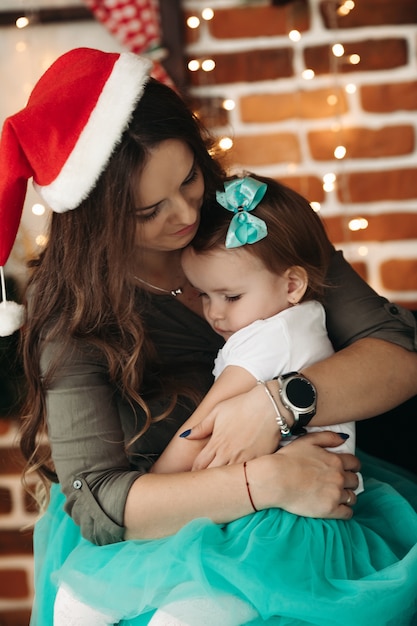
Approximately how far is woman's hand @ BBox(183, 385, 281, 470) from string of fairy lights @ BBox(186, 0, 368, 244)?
95cm

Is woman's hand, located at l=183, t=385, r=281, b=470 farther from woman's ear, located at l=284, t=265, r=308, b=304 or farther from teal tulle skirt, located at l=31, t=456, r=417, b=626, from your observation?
woman's ear, located at l=284, t=265, r=308, b=304

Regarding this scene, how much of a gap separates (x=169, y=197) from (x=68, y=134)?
212mm

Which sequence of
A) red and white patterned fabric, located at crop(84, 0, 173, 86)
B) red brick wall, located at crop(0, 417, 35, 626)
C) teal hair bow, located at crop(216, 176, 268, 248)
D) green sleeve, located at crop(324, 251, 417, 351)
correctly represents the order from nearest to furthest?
teal hair bow, located at crop(216, 176, 268, 248), green sleeve, located at crop(324, 251, 417, 351), red and white patterned fabric, located at crop(84, 0, 173, 86), red brick wall, located at crop(0, 417, 35, 626)

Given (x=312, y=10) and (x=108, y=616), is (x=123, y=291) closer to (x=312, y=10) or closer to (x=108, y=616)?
(x=108, y=616)

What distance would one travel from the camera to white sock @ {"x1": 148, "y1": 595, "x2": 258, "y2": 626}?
1270 mm

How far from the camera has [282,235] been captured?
1.55 metres

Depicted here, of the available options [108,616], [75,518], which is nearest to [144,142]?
[75,518]

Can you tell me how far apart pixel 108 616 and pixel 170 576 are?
0.16 meters

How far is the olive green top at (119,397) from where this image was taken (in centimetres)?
145

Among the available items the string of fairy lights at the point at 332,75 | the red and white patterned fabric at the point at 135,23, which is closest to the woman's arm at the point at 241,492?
the string of fairy lights at the point at 332,75

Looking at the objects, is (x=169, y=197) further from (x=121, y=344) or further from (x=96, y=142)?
(x=121, y=344)

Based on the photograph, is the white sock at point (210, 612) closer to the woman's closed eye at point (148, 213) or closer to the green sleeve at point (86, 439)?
the green sleeve at point (86, 439)

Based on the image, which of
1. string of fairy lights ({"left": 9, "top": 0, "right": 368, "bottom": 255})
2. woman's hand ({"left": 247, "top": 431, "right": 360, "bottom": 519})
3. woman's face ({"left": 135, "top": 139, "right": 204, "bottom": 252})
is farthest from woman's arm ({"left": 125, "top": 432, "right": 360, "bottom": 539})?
string of fairy lights ({"left": 9, "top": 0, "right": 368, "bottom": 255})

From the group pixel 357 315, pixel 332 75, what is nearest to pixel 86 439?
pixel 357 315
